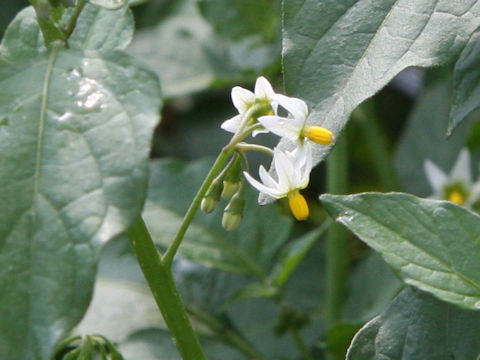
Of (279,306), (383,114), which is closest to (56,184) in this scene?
(279,306)

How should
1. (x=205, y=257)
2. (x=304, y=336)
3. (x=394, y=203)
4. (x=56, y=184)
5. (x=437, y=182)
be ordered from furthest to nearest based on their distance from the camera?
(x=437, y=182), (x=304, y=336), (x=205, y=257), (x=394, y=203), (x=56, y=184)

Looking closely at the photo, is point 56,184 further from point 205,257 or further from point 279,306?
point 279,306

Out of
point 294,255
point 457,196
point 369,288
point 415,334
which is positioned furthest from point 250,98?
point 457,196

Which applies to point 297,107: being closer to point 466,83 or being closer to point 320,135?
point 320,135

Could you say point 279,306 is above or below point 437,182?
below

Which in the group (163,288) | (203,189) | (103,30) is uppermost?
(103,30)

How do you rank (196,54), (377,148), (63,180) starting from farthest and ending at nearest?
(196,54), (377,148), (63,180)
